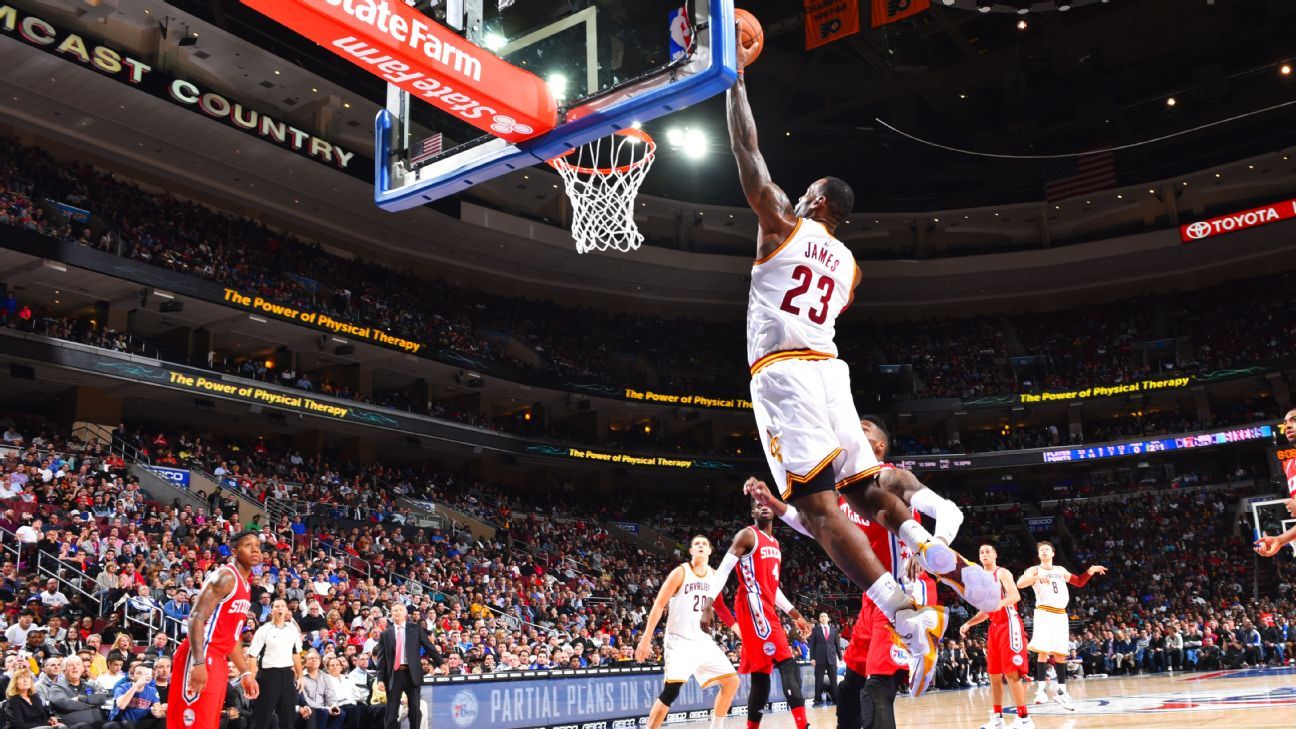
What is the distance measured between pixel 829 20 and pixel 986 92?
13789 millimetres

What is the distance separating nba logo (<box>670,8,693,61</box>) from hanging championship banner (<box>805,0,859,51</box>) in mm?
18513

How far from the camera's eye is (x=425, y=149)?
7.20 meters

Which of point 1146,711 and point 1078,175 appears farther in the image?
point 1078,175

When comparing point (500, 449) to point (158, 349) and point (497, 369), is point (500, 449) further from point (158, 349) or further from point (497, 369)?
point (158, 349)

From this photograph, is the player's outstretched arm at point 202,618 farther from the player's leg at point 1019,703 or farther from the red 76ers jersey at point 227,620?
the player's leg at point 1019,703

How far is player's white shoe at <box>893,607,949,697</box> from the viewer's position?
438cm

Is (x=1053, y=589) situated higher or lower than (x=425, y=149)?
lower

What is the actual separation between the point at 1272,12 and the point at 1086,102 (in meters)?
5.85

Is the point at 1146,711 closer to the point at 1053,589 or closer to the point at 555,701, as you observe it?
the point at 1053,589

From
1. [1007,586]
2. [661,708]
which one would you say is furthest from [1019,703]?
[661,708]

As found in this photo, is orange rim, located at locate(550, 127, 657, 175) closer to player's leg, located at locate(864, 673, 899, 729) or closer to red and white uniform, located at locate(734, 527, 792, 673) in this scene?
red and white uniform, located at locate(734, 527, 792, 673)

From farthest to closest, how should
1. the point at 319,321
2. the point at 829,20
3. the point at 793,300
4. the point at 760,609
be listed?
the point at 319,321 → the point at 829,20 → the point at 760,609 → the point at 793,300

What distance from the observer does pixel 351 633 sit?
642 inches

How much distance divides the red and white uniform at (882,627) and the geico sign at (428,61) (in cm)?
322
